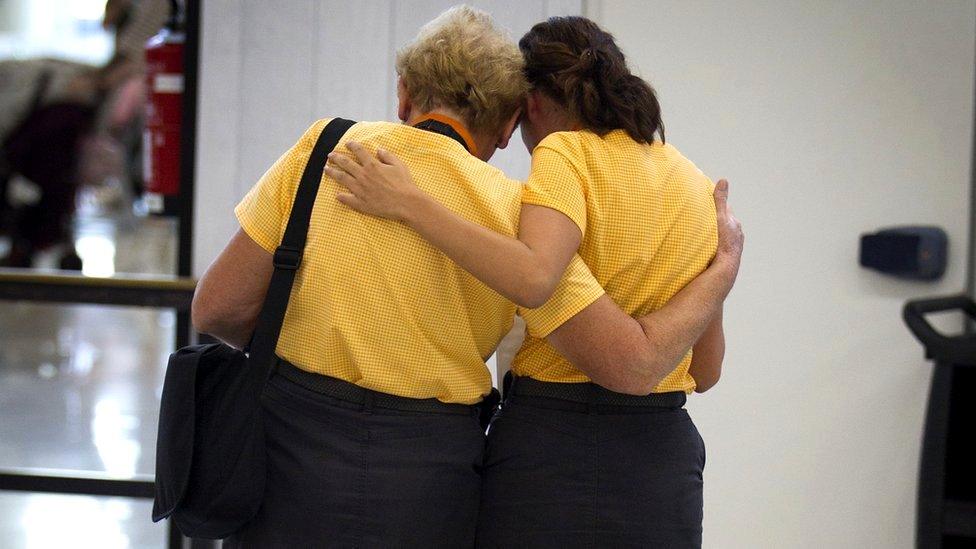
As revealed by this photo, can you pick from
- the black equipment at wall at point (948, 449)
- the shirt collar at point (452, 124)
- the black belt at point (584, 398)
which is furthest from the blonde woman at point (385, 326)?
the black equipment at wall at point (948, 449)

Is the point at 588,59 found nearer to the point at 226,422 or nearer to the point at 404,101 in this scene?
the point at 404,101

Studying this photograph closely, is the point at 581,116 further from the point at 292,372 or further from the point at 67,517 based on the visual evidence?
the point at 67,517

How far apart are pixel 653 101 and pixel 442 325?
0.48 metres

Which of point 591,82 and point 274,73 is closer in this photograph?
point 591,82

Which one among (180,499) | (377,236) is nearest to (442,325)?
(377,236)

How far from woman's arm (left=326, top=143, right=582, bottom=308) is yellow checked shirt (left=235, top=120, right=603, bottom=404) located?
0.12 feet

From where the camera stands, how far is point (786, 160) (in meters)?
3.04

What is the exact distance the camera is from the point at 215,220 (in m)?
3.09

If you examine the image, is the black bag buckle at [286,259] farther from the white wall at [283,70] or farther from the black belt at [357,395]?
the white wall at [283,70]

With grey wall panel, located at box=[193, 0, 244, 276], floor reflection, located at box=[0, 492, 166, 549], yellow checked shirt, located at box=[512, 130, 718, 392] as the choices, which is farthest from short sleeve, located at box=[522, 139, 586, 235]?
floor reflection, located at box=[0, 492, 166, 549]

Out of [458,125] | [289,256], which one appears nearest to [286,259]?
[289,256]

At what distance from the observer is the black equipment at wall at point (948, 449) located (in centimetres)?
239

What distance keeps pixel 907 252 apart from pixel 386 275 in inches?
81.0

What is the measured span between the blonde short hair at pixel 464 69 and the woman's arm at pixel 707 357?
53cm
